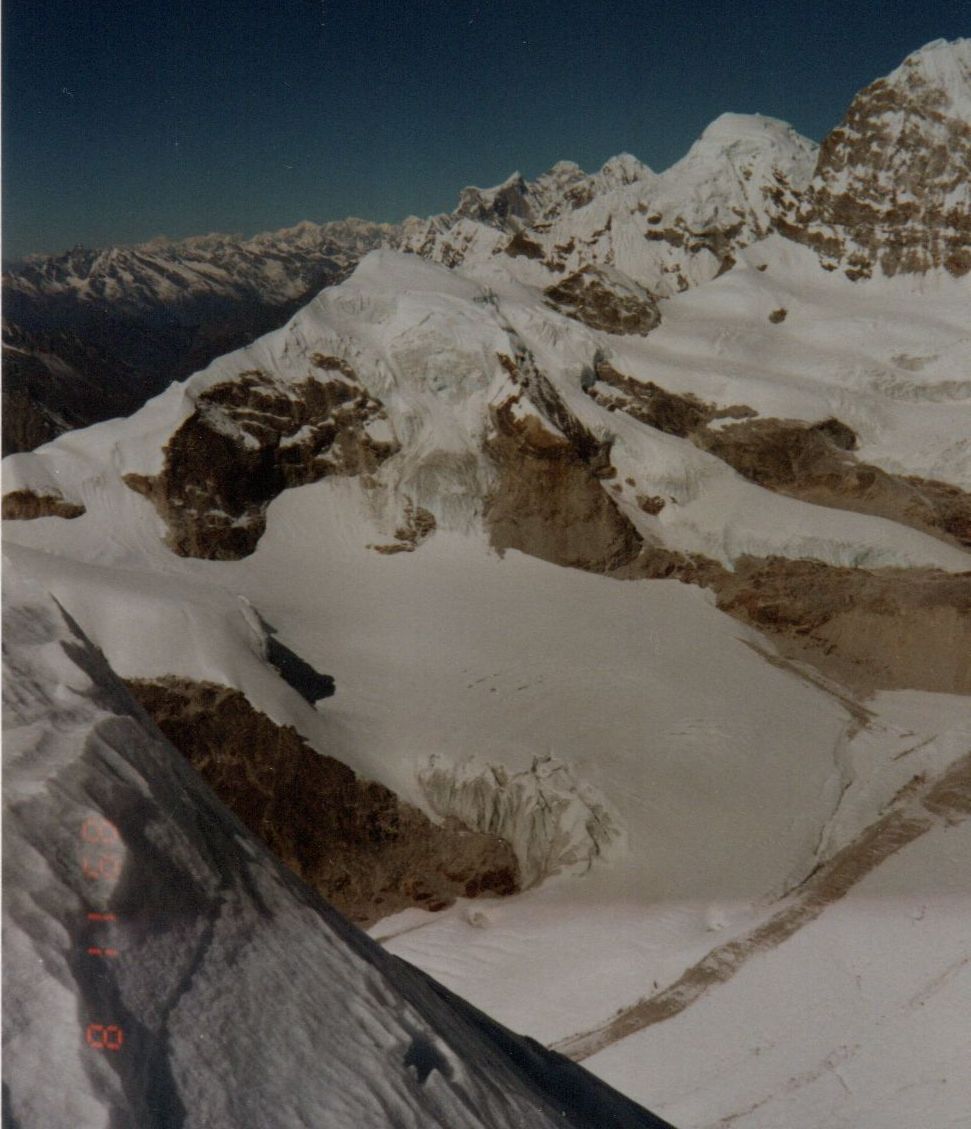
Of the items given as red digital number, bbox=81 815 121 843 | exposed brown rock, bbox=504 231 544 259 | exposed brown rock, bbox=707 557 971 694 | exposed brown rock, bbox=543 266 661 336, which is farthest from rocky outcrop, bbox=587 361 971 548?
red digital number, bbox=81 815 121 843

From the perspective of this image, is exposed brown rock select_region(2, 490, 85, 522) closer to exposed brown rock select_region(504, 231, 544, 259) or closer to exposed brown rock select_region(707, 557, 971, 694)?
exposed brown rock select_region(707, 557, 971, 694)

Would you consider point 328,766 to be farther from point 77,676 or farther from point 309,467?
point 77,676

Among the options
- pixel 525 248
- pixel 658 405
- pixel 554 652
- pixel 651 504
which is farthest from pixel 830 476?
pixel 525 248

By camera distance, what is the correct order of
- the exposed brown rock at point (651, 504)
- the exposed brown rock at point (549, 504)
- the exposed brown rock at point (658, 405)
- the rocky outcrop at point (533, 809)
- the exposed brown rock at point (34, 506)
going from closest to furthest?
1. the rocky outcrop at point (533, 809)
2. the exposed brown rock at point (34, 506)
3. the exposed brown rock at point (549, 504)
4. the exposed brown rock at point (651, 504)
5. the exposed brown rock at point (658, 405)

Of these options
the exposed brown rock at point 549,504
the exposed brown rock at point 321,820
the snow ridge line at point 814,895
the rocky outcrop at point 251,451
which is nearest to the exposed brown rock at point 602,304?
the exposed brown rock at point 549,504

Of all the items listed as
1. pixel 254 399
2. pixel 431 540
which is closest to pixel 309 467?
pixel 254 399

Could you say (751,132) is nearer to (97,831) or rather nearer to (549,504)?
(549,504)
